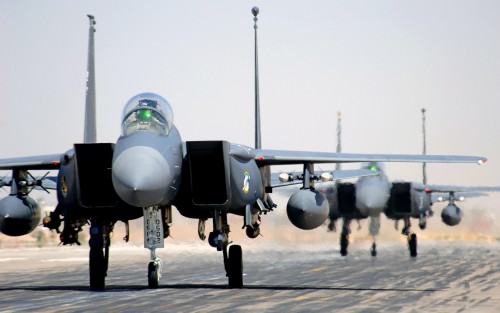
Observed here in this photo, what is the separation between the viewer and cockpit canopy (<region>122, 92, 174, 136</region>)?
57.7 ft

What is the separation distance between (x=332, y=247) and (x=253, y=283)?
75.5 feet

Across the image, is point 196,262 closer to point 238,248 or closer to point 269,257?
point 269,257

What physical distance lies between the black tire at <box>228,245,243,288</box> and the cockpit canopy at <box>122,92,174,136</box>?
2.96m

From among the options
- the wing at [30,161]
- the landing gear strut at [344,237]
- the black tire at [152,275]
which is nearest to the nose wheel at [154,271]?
the black tire at [152,275]

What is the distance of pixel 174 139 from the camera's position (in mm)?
17969

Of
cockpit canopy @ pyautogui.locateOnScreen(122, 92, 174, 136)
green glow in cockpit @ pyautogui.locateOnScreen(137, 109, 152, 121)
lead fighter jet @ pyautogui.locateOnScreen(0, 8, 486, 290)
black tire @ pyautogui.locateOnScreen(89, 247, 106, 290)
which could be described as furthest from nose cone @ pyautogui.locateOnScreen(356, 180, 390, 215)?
green glow in cockpit @ pyautogui.locateOnScreen(137, 109, 152, 121)

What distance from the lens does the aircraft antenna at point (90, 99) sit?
78.4ft

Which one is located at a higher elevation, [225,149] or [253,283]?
[225,149]

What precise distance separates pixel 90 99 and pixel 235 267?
7.16 metres

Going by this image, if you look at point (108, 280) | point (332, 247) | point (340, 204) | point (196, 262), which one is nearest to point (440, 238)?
point (332, 247)

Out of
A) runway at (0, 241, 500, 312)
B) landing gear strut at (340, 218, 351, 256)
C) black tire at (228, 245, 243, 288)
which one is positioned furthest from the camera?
landing gear strut at (340, 218, 351, 256)

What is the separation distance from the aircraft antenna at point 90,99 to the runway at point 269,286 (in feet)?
11.6

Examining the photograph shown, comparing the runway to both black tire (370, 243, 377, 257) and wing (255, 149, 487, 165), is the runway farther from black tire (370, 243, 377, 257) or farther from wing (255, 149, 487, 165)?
wing (255, 149, 487, 165)

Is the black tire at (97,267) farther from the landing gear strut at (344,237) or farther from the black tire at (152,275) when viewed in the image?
the landing gear strut at (344,237)
